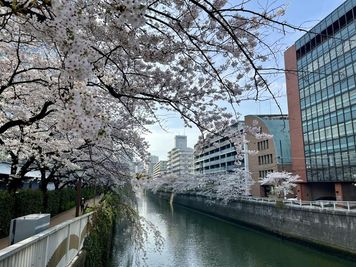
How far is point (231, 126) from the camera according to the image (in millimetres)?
6105

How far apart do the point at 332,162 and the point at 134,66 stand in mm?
25923

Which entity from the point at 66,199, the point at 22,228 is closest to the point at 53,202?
the point at 66,199

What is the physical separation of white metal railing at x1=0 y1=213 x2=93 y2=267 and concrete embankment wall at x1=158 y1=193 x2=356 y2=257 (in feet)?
48.4

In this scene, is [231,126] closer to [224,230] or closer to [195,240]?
[195,240]

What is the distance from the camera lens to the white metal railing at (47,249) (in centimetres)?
299

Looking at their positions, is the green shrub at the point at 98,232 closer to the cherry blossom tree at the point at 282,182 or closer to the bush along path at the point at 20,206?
the bush along path at the point at 20,206

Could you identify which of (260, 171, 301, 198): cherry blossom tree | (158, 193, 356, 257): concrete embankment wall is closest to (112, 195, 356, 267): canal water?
(158, 193, 356, 257): concrete embankment wall

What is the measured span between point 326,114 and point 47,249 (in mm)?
27605

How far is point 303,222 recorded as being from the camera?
2083 cm

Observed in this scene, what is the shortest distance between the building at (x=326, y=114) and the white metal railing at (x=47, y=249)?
1914 centimetres

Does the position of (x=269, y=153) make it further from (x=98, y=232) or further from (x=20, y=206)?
(x=98, y=232)

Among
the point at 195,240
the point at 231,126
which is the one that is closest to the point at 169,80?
the point at 231,126

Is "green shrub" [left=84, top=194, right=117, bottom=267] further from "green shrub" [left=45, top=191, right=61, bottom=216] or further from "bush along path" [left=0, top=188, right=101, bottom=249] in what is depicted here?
"green shrub" [left=45, top=191, right=61, bottom=216]

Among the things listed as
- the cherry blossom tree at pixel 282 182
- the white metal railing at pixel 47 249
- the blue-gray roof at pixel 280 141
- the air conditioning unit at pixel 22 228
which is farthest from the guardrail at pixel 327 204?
the air conditioning unit at pixel 22 228
